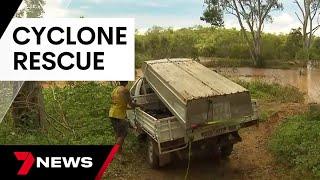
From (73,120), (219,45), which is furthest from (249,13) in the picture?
(73,120)

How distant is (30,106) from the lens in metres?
6.47

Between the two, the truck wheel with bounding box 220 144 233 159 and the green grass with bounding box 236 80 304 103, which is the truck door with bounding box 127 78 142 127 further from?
the green grass with bounding box 236 80 304 103

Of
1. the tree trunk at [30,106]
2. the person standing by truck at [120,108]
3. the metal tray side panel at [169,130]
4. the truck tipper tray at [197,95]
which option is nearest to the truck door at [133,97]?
the person standing by truck at [120,108]

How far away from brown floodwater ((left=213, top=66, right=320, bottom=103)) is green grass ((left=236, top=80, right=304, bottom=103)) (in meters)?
0.94

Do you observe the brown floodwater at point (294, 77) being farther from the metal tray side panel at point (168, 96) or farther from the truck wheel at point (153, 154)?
the truck wheel at point (153, 154)

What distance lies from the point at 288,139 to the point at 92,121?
4.21 m


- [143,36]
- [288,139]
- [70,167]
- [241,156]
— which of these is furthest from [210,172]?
[143,36]

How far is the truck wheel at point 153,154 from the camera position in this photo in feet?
23.7

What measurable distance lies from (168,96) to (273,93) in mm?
9260

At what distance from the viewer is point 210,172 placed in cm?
725

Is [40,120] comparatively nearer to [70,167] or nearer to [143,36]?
[70,167]

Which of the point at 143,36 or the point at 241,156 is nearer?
the point at 241,156

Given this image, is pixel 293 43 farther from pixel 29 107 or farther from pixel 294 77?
pixel 29 107

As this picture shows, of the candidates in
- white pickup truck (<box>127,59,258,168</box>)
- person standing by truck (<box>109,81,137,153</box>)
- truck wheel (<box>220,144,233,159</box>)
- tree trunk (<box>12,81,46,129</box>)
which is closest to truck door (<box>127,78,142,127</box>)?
white pickup truck (<box>127,59,258,168</box>)
